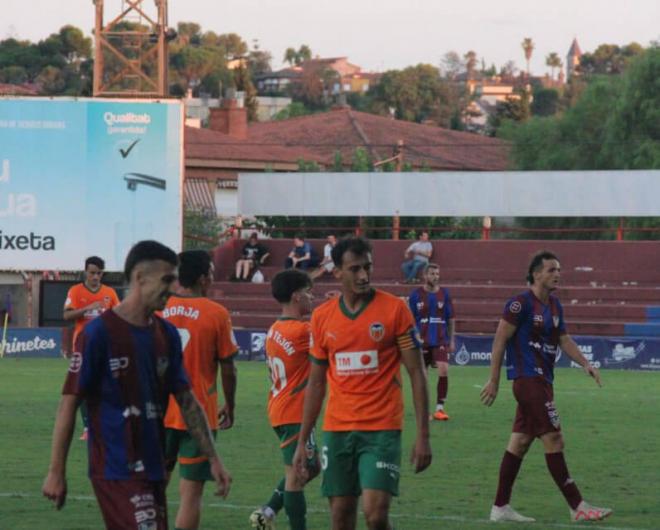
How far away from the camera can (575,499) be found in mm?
11086

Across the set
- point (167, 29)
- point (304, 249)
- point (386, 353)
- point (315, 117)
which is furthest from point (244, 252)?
point (315, 117)

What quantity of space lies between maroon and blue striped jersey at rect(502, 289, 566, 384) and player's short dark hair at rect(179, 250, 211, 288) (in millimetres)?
2931

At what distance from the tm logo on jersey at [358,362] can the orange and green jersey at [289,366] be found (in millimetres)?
1367

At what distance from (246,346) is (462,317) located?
6.62 metres

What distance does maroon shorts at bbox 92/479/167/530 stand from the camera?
6406mm

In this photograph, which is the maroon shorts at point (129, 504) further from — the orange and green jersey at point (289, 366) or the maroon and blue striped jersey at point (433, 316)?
the maroon and blue striped jersey at point (433, 316)

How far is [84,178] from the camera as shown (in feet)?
129

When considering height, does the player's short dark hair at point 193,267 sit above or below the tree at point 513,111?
below

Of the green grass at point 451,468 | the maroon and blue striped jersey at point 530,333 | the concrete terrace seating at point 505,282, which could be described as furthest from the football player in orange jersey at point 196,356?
the concrete terrace seating at point 505,282

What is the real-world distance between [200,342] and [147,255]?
2493mm

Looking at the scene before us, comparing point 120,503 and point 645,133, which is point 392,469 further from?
point 645,133

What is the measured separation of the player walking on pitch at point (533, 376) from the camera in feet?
36.5

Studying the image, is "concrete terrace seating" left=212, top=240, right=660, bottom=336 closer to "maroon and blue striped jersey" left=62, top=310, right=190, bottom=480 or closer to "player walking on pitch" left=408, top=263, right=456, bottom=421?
"player walking on pitch" left=408, top=263, right=456, bottom=421

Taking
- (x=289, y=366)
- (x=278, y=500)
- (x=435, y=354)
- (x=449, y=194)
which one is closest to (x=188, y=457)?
(x=289, y=366)
